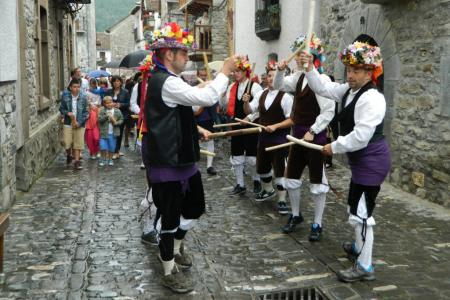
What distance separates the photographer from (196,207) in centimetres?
436

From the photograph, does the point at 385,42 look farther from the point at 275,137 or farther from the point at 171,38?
the point at 171,38

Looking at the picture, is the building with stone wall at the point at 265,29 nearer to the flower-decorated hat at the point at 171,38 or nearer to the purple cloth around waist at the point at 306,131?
the purple cloth around waist at the point at 306,131

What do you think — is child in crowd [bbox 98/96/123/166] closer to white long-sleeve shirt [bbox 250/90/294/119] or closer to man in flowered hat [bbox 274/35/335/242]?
white long-sleeve shirt [bbox 250/90/294/119]

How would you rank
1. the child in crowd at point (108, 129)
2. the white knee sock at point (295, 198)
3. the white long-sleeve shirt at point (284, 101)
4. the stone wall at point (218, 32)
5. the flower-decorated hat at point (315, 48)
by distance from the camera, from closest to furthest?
the flower-decorated hat at point (315, 48) < the white knee sock at point (295, 198) < the white long-sleeve shirt at point (284, 101) < the child in crowd at point (108, 129) < the stone wall at point (218, 32)

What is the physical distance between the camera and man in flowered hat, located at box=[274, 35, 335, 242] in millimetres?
5230

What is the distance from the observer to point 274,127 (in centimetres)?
621

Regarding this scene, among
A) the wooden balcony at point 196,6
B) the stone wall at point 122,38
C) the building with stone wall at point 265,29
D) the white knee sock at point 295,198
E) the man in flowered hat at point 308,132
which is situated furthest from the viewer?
the stone wall at point 122,38

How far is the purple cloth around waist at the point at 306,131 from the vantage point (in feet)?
17.6

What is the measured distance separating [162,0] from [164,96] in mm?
36042

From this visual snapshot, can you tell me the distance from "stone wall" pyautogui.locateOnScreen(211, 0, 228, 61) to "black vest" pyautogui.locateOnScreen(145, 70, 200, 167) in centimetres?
2121

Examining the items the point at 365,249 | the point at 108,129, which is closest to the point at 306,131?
the point at 365,249

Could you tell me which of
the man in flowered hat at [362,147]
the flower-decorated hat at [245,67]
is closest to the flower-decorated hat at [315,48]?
the man in flowered hat at [362,147]

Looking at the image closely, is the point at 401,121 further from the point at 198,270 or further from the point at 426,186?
the point at 198,270

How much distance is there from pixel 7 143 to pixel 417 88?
5.74 metres
